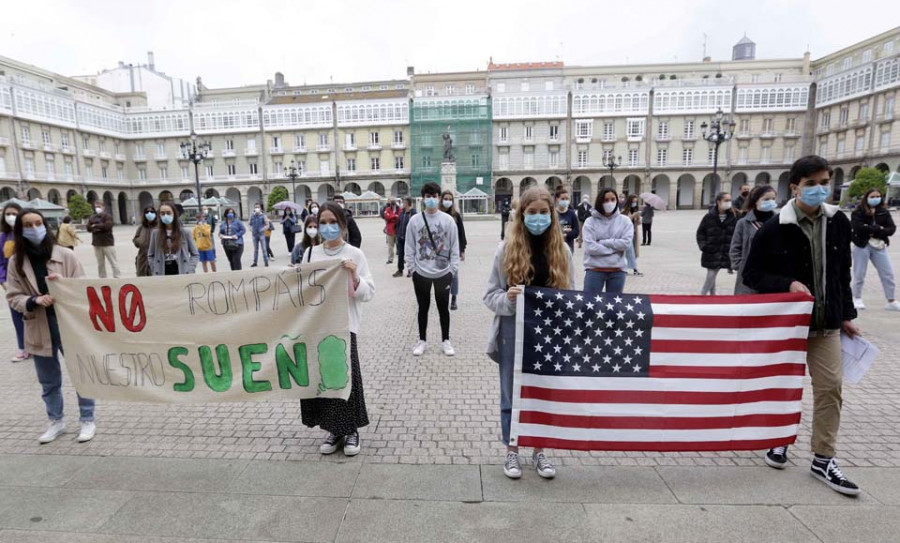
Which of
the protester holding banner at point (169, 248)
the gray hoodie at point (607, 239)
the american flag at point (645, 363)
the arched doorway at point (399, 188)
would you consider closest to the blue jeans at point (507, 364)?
the american flag at point (645, 363)

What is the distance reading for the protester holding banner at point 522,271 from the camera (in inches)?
126

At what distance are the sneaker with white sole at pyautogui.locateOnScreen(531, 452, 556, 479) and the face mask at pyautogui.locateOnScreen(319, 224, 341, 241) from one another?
207cm

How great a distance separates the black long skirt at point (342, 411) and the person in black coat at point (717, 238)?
630 cm

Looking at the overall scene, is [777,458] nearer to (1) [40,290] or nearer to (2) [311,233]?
(2) [311,233]

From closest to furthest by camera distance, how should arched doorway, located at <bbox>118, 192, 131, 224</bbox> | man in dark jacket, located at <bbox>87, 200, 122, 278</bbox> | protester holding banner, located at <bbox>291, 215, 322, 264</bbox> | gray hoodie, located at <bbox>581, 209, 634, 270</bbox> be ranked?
protester holding banner, located at <bbox>291, 215, 322, 264</bbox> → gray hoodie, located at <bbox>581, 209, 634, 270</bbox> → man in dark jacket, located at <bbox>87, 200, 122, 278</bbox> → arched doorway, located at <bbox>118, 192, 131, 224</bbox>

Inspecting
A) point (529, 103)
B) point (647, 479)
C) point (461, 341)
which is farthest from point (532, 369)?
point (529, 103)

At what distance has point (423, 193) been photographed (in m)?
6.80

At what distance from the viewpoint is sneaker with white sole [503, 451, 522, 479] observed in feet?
10.7

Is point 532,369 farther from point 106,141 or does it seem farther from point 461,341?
point 106,141

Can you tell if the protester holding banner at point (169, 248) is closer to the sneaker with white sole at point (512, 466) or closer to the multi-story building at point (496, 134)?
the sneaker with white sole at point (512, 466)

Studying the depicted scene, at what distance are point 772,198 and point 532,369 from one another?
444 centimetres

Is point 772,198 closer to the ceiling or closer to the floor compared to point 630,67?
closer to the floor

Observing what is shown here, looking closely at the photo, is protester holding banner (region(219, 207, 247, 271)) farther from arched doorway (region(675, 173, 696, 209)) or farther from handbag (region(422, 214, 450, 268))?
arched doorway (region(675, 173, 696, 209))

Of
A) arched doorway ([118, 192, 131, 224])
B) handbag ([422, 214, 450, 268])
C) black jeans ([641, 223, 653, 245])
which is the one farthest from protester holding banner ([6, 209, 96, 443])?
arched doorway ([118, 192, 131, 224])
